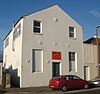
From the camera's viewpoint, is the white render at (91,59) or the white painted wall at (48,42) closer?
the white painted wall at (48,42)

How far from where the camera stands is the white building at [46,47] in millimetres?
25938

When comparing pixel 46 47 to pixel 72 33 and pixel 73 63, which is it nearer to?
pixel 73 63

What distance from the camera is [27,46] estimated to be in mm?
26141

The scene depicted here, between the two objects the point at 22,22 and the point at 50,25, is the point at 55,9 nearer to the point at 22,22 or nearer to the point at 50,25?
the point at 50,25

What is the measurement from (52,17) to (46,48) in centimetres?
397

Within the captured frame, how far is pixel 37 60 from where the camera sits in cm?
2681

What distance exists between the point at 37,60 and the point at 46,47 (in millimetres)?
1897

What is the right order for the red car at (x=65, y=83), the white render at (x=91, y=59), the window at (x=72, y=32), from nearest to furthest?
the red car at (x=65, y=83) → the window at (x=72, y=32) → the white render at (x=91, y=59)

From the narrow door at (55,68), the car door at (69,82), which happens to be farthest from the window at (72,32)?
the car door at (69,82)

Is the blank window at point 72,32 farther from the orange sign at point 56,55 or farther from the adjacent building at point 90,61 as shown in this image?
the orange sign at point 56,55

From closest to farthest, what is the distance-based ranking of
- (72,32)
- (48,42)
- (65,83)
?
(65,83)
(48,42)
(72,32)

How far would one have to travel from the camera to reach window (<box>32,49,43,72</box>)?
26.6 meters

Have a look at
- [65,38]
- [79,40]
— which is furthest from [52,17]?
[79,40]

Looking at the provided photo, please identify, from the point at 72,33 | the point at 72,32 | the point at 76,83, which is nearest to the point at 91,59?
the point at 72,33
